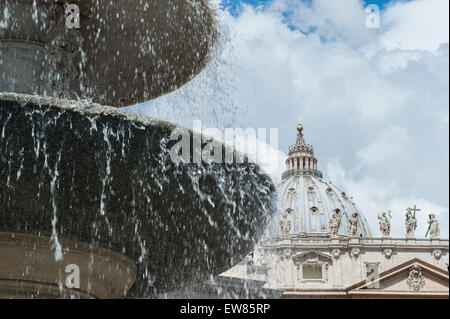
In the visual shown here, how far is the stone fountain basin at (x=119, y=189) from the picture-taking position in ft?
11.8

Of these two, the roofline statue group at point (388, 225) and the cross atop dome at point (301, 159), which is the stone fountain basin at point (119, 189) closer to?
the roofline statue group at point (388, 225)

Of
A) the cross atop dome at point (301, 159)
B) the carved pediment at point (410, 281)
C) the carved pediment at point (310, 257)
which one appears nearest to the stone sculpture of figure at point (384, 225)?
the carved pediment at point (310, 257)

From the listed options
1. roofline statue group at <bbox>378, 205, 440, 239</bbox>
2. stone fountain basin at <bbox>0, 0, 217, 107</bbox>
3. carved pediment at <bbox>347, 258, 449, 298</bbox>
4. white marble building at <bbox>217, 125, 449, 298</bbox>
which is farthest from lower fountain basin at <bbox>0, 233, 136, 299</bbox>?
roofline statue group at <bbox>378, 205, 440, 239</bbox>

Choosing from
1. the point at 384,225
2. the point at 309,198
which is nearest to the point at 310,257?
the point at 384,225

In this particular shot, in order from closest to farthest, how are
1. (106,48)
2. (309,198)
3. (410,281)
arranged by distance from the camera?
(106,48) → (410,281) → (309,198)

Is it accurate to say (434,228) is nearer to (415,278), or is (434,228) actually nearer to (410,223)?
(410,223)

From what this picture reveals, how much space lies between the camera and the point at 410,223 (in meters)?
47.3

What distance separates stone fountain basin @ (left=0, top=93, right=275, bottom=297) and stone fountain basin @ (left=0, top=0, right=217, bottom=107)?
99cm

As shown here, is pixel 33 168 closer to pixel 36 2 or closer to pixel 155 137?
pixel 155 137

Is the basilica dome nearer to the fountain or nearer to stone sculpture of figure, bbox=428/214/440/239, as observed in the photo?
stone sculpture of figure, bbox=428/214/440/239

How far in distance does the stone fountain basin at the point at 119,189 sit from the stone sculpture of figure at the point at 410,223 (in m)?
43.6

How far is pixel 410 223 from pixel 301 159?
30499mm

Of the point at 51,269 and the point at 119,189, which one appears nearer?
the point at 119,189
